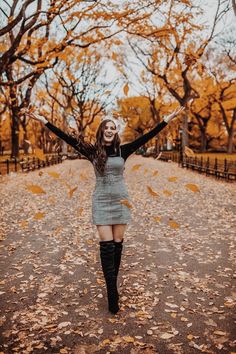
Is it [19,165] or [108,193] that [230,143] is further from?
[108,193]

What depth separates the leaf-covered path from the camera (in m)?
3.76

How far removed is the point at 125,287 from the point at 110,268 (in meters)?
0.96

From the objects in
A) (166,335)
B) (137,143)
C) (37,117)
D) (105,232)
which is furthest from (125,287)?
(37,117)

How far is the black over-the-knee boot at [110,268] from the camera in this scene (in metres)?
4.28

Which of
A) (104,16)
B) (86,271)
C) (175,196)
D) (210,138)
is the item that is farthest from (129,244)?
(210,138)

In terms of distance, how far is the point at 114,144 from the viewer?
4.39m

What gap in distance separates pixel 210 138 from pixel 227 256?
2216 inches

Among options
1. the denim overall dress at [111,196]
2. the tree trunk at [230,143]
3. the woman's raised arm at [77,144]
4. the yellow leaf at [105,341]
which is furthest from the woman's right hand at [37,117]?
the tree trunk at [230,143]

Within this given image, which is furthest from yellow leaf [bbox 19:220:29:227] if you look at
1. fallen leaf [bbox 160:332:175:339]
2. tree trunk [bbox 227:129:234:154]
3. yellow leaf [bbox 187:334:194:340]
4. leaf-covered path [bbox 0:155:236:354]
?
tree trunk [bbox 227:129:234:154]

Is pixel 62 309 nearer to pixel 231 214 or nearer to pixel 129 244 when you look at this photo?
pixel 129 244

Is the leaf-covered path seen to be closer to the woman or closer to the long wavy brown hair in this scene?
the woman

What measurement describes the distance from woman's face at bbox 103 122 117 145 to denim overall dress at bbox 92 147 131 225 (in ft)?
0.69

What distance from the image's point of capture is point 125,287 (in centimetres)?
512

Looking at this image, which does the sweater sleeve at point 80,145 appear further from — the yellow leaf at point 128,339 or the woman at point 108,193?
the yellow leaf at point 128,339
